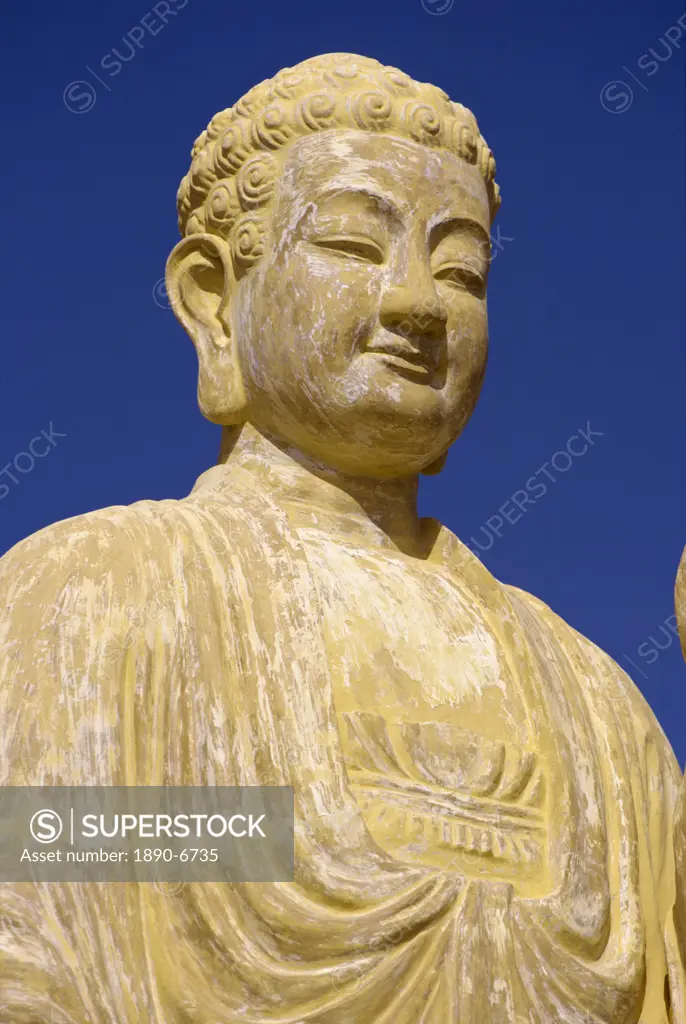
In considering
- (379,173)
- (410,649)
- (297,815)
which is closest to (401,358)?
(379,173)

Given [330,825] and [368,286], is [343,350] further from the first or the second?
[330,825]

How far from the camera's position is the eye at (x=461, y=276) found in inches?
324

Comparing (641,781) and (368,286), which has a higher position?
(368,286)

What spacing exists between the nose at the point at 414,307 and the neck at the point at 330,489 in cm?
58

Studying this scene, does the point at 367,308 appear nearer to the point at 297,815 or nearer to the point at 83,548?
the point at 83,548

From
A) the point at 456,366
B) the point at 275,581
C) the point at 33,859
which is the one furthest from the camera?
the point at 456,366

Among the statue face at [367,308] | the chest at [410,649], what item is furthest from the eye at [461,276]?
the chest at [410,649]

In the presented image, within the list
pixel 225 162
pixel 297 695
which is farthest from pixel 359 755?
pixel 225 162

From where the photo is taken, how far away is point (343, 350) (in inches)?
316

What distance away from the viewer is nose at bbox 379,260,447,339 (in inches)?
314

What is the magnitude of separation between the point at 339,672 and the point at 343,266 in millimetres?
1413

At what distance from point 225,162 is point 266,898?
2783 millimetres

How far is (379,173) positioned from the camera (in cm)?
817

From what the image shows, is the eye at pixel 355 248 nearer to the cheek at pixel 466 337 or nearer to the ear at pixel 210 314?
the cheek at pixel 466 337
